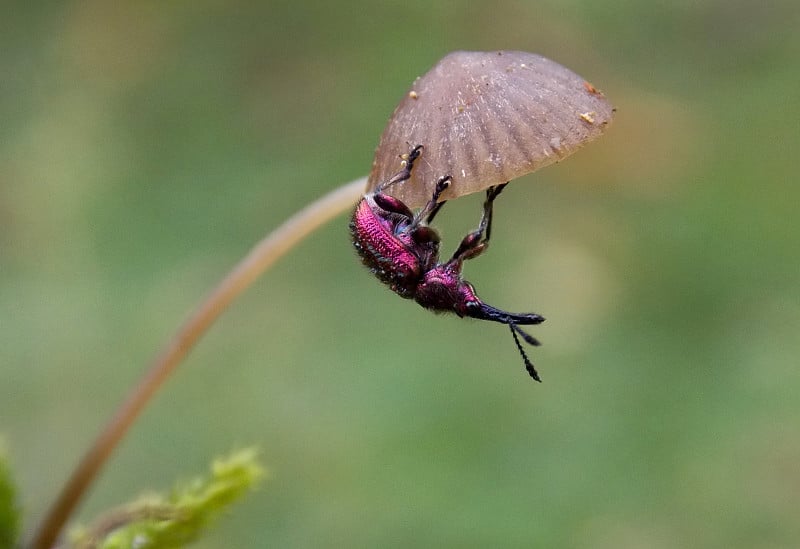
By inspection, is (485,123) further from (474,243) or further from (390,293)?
(390,293)

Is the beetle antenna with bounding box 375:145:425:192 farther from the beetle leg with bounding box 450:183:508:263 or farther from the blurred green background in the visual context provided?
the blurred green background

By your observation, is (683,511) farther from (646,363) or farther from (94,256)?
(94,256)

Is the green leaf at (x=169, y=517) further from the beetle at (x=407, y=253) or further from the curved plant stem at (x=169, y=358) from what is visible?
the beetle at (x=407, y=253)

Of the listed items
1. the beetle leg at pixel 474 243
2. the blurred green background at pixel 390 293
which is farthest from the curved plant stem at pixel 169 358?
the blurred green background at pixel 390 293

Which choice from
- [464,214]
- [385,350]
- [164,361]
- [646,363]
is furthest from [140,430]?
[164,361]

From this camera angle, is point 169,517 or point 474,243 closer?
point 169,517

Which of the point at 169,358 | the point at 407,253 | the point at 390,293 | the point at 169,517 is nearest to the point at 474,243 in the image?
the point at 407,253
